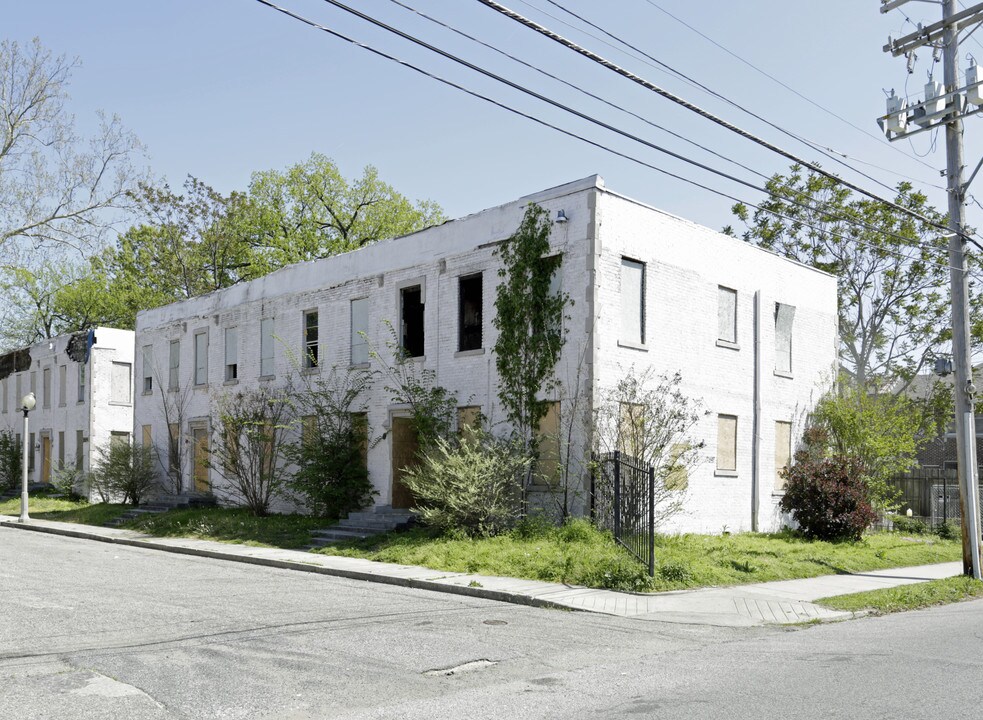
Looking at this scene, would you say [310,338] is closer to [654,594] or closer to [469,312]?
[469,312]

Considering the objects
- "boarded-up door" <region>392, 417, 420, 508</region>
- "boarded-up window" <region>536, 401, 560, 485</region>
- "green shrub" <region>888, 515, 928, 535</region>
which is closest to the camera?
"boarded-up window" <region>536, 401, 560, 485</region>

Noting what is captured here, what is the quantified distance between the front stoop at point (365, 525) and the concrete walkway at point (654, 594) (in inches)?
45.6

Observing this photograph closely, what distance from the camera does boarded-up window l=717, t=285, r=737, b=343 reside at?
2223 centimetres

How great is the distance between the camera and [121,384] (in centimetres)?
3738

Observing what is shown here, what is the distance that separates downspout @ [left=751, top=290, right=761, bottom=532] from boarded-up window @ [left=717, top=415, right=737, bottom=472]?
705mm

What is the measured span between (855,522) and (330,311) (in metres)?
13.3

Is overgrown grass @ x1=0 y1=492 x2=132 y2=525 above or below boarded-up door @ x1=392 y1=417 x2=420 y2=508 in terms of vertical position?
below

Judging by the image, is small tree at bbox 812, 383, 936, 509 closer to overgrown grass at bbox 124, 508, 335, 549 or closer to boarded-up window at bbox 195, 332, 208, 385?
overgrown grass at bbox 124, 508, 335, 549

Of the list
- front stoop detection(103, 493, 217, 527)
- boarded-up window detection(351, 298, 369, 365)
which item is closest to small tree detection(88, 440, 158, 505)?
front stoop detection(103, 493, 217, 527)

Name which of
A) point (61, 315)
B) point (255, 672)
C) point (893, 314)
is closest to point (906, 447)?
point (893, 314)

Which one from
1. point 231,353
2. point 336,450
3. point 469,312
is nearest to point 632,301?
point 469,312

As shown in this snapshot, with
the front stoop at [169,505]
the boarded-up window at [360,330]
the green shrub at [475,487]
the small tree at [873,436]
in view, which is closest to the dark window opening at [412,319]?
the boarded-up window at [360,330]

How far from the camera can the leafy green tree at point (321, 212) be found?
158 ft

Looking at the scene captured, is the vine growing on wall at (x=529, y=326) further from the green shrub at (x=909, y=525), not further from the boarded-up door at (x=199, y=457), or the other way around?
the boarded-up door at (x=199, y=457)
